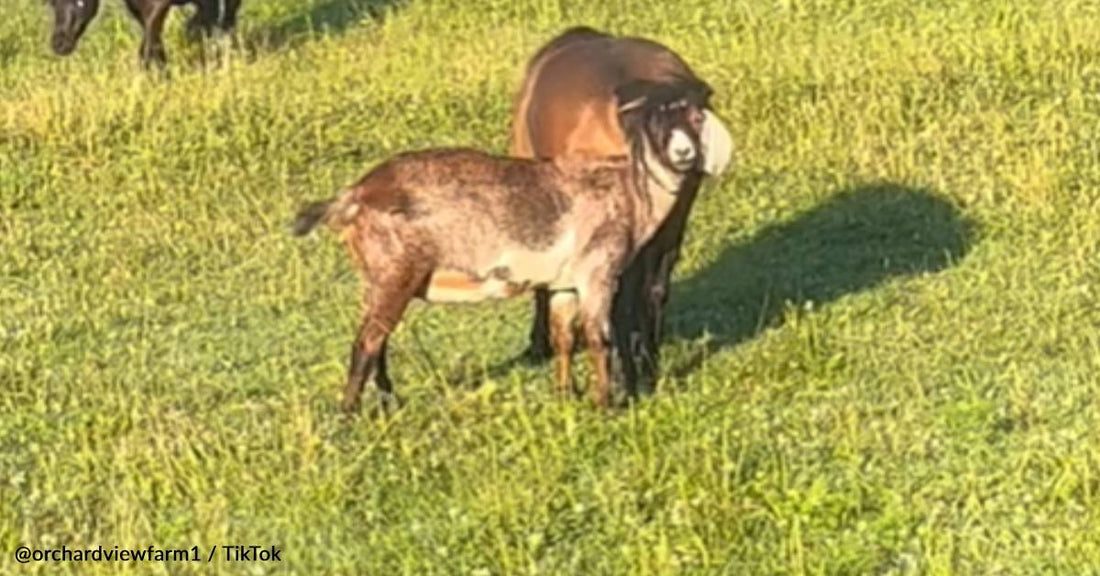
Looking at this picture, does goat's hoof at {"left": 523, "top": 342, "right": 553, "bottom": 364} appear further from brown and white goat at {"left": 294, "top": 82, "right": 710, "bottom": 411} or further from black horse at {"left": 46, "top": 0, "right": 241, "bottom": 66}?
black horse at {"left": 46, "top": 0, "right": 241, "bottom": 66}

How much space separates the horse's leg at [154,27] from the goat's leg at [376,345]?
24.7 feet

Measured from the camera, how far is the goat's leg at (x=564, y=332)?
8211mm

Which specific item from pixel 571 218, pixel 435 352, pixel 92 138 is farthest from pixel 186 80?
pixel 571 218

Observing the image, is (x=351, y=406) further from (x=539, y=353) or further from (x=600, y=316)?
(x=539, y=353)

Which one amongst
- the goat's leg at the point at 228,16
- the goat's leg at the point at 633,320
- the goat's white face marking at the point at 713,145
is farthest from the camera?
the goat's leg at the point at 228,16

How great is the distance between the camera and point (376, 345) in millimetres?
8023

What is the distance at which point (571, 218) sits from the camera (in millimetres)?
8016

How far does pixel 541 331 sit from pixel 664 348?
17.7 inches

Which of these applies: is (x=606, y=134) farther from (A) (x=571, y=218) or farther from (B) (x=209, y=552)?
(B) (x=209, y=552)

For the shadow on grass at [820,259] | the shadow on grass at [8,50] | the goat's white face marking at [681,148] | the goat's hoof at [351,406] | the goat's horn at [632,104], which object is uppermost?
the goat's horn at [632,104]

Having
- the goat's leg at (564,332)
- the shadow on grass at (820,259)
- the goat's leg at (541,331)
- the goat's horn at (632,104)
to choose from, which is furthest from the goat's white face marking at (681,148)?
the goat's leg at (541,331)

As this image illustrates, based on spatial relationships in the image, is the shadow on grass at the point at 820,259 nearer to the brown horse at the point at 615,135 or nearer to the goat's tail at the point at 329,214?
the brown horse at the point at 615,135

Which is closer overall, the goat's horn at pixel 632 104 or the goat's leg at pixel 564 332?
the goat's horn at pixel 632 104

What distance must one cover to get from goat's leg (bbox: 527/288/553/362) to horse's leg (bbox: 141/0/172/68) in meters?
6.83
